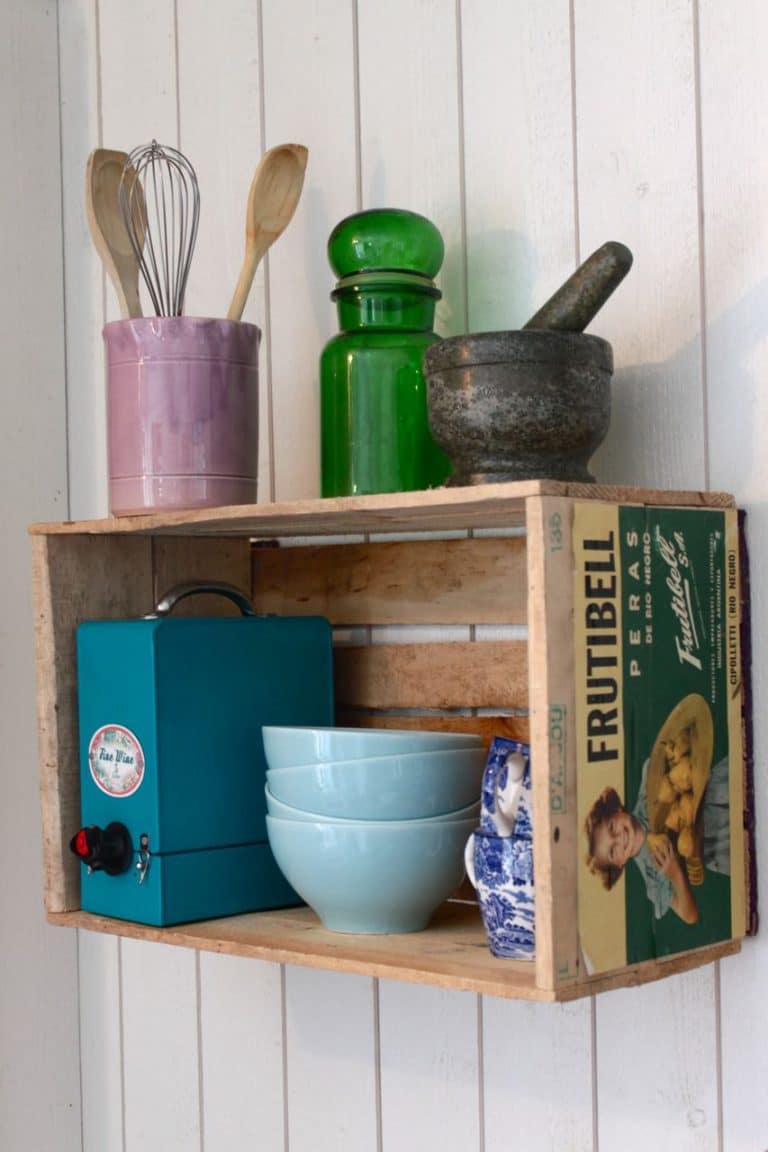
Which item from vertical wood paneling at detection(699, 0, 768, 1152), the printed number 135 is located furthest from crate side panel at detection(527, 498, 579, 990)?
vertical wood paneling at detection(699, 0, 768, 1152)

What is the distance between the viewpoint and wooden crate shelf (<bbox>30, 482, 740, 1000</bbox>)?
92 cm

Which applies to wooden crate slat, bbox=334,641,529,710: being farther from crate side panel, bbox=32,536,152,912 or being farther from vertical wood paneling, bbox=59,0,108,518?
vertical wood paneling, bbox=59,0,108,518

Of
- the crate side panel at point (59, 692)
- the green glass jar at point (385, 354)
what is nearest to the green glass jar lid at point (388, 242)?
the green glass jar at point (385, 354)

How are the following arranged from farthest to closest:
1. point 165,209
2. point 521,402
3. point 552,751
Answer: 1. point 165,209
2. point 521,402
3. point 552,751

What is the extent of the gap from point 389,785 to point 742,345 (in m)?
0.42

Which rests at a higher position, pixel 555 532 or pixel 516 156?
pixel 516 156

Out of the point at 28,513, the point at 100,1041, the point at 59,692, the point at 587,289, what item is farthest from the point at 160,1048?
Answer: the point at 587,289

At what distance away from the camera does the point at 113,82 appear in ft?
5.33

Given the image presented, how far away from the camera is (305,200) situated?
56.2 inches

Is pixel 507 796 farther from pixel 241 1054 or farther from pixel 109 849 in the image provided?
pixel 241 1054

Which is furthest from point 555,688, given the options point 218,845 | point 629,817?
point 218,845

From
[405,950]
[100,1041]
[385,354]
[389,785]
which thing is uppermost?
[385,354]

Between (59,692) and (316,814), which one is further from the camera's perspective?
(59,692)

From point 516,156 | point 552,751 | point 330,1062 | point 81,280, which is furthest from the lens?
point 81,280
